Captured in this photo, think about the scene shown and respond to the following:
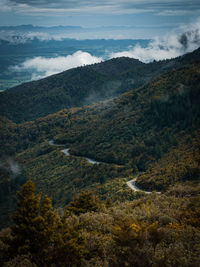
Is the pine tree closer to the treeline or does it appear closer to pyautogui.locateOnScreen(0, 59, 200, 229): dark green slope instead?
the treeline

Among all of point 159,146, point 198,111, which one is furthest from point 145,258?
point 198,111

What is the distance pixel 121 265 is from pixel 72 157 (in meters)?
82.6

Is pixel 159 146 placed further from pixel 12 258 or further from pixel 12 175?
pixel 12 175

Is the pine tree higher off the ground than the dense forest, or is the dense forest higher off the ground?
the pine tree

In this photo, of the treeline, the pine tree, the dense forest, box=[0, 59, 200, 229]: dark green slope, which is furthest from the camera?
box=[0, 59, 200, 229]: dark green slope

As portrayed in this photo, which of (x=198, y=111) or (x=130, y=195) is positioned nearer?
(x=130, y=195)

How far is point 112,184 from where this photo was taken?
208ft

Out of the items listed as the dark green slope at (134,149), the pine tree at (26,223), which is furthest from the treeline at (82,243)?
the dark green slope at (134,149)

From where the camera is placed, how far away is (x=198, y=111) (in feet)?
246

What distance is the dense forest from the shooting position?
18031mm

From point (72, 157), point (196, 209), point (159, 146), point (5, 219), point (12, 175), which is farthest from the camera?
point (12, 175)

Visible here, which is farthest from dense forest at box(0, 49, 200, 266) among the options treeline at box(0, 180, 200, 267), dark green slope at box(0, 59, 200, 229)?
dark green slope at box(0, 59, 200, 229)

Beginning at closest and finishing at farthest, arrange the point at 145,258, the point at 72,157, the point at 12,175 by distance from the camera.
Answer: the point at 145,258, the point at 72,157, the point at 12,175

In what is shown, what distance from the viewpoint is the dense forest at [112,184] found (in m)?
18.0
